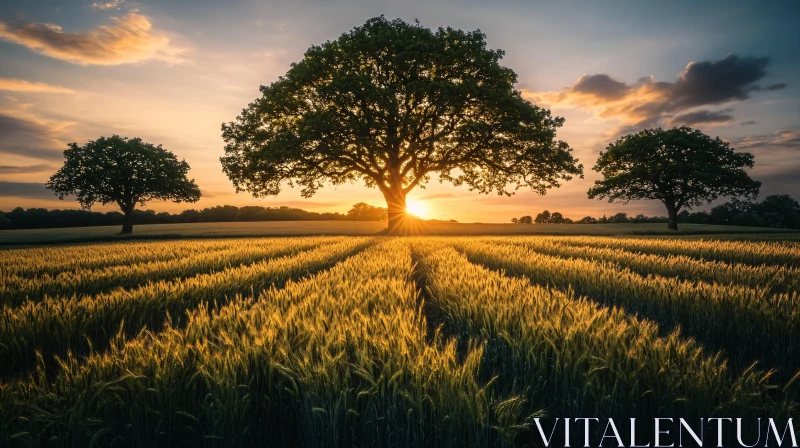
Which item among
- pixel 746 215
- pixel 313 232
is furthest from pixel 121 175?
pixel 746 215

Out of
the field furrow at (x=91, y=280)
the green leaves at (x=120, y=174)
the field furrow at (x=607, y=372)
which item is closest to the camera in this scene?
the field furrow at (x=607, y=372)

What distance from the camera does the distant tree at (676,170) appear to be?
43.5 meters

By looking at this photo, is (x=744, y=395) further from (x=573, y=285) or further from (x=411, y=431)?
(x=573, y=285)

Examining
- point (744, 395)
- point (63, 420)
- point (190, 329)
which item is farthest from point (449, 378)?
point (190, 329)

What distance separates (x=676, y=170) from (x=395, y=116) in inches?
1432

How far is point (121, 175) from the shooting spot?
42.8 meters

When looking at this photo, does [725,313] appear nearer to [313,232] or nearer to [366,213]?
[313,232]

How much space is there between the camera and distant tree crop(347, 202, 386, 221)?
7281 centimetres

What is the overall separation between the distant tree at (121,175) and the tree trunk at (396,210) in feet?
93.6

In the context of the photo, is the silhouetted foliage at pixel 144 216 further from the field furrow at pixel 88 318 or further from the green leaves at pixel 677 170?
the field furrow at pixel 88 318

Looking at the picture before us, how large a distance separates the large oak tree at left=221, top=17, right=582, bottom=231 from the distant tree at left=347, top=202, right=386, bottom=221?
140 feet

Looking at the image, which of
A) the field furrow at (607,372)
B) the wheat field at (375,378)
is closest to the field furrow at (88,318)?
the wheat field at (375,378)

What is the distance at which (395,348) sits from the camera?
2656 mm

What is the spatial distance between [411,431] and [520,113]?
88.6 feet
